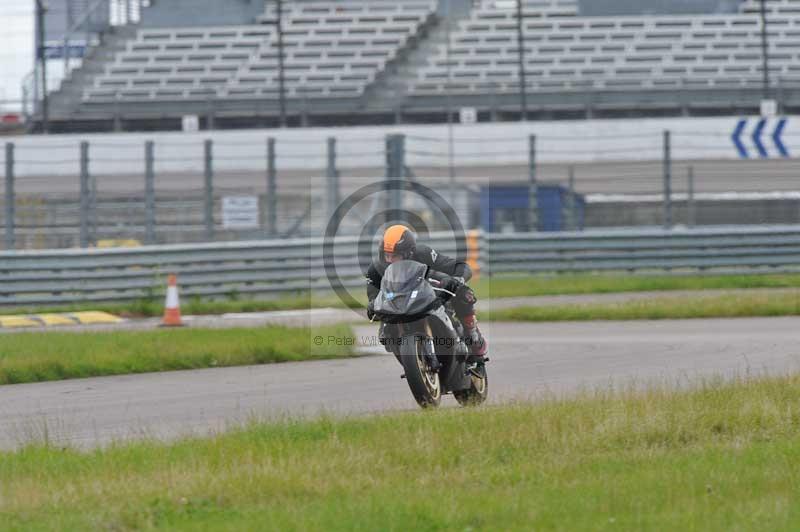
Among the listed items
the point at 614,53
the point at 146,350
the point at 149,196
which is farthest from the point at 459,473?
the point at 614,53

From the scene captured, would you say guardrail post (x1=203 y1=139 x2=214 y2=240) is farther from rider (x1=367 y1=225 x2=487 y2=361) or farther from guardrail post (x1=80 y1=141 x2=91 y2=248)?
rider (x1=367 y1=225 x2=487 y2=361)

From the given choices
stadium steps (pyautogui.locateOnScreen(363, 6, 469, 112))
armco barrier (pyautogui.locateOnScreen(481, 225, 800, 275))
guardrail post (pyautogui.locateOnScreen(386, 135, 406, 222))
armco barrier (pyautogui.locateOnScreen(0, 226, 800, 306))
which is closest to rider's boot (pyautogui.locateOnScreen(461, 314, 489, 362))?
armco barrier (pyautogui.locateOnScreen(0, 226, 800, 306))

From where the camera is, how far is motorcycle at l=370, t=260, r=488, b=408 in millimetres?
9000

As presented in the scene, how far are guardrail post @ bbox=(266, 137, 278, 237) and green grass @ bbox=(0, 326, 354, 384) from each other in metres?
7.56

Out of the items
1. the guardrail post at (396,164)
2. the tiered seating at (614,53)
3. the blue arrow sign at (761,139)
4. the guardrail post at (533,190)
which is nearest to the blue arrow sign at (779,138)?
the blue arrow sign at (761,139)

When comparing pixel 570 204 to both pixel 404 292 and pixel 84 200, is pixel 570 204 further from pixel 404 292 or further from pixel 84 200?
pixel 404 292

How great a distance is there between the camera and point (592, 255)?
24094 millimetres

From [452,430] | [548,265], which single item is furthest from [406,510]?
[548,265]

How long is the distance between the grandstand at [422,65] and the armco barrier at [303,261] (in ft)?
32.7

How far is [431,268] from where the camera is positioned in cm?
951

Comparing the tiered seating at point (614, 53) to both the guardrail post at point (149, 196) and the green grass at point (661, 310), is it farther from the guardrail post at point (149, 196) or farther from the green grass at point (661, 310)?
the green grass at point (661, 310)

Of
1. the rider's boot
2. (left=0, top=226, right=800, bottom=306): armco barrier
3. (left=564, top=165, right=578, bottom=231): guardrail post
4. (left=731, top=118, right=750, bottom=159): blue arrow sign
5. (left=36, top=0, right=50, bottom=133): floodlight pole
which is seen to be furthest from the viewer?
(left=36, top=0, right=50, bottom=133): floodlight pole

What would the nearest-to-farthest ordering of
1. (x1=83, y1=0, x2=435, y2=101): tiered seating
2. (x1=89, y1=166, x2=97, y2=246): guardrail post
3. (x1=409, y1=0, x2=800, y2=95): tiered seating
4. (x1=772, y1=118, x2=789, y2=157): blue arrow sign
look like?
1. (x1=89, y1=166, x2=97, y2=246): guardrail post
2. (x1=772, y1=118, x2=789, y2=157): blue arrow sign
3. (x1=409, y1=0, x2=800, y2=95): tiered seating
4. (x1=83, y1=0, x2=435, y2=101): tiered seating

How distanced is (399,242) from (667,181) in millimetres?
15438
